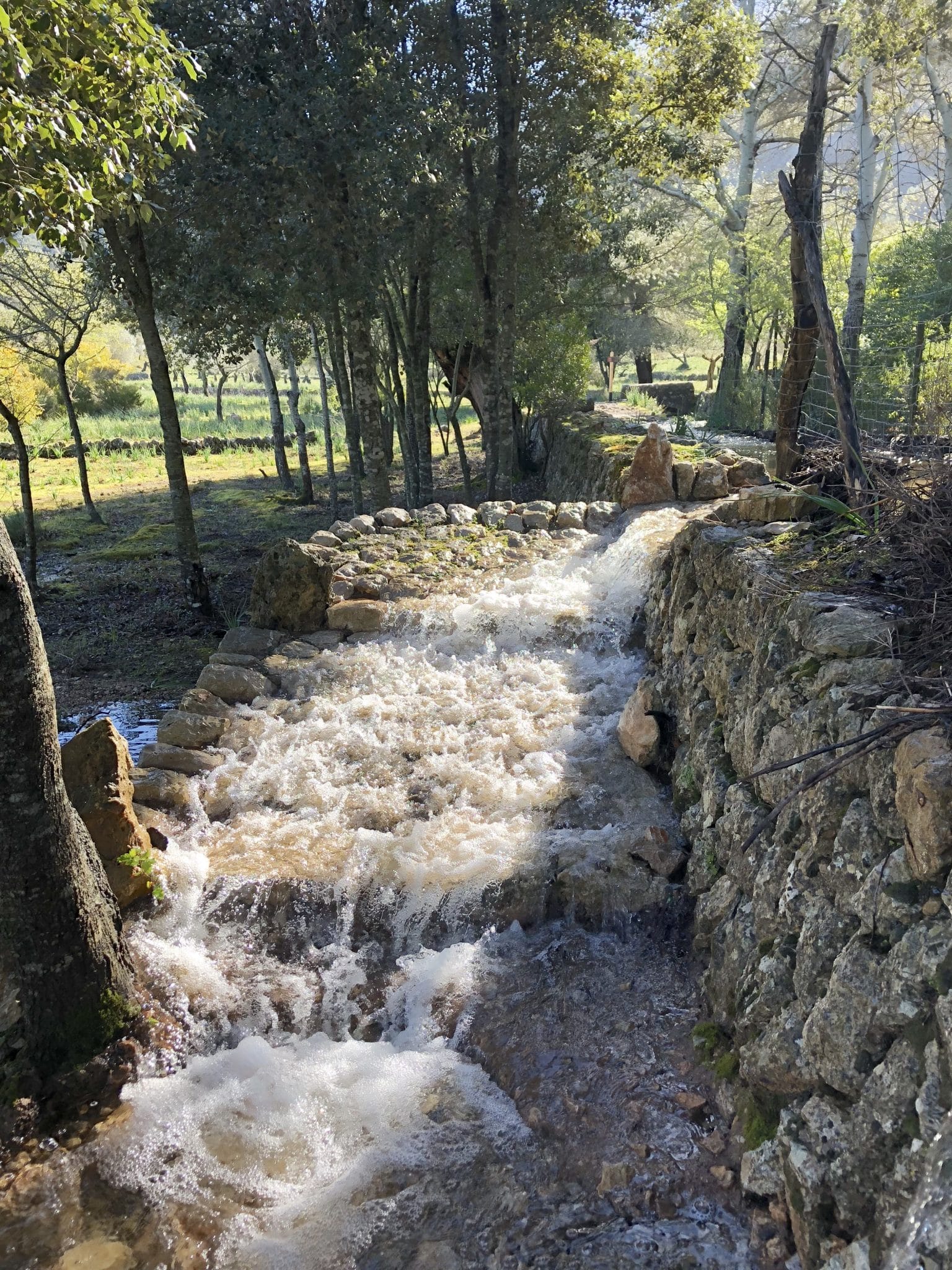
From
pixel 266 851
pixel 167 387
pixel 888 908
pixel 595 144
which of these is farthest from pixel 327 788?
pixel 595 144

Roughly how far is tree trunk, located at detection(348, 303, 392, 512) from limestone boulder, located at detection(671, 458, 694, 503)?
3643 millimetres

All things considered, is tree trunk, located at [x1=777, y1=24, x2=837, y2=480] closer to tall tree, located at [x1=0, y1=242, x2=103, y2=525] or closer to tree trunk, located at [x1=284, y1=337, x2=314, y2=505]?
tall tree, located at [x1=0, y1=242, x2=103, y2=525]

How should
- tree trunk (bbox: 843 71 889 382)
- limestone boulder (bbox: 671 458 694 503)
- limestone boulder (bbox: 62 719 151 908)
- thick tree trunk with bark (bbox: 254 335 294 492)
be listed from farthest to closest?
thick tree trunk with bark (bbox: 254 335 294 492)
tree trunk (bbox: 843 71 889 382)
limestone boulder (bbox: 671 458 694 503)
limestone boulder (bbox: 62 719 151 908)

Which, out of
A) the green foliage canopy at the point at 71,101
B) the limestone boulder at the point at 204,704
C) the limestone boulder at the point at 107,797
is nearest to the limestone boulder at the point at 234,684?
the limestone boulder at the point at 204,704

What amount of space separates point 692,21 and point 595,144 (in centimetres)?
165

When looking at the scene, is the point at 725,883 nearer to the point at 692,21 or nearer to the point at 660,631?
the point at 660,631

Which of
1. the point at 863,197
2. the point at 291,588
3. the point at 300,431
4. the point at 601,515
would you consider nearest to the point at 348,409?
the point at 300,431

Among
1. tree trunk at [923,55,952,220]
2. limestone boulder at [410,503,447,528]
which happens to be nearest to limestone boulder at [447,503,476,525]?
limestone boulder at [410,503,447,528]

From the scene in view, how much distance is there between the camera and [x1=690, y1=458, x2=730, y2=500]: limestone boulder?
10156 mm

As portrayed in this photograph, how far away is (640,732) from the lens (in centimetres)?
523

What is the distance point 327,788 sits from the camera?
522 cm

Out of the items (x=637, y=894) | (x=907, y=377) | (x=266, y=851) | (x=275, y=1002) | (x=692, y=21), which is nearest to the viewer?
(x=275, y=1002)

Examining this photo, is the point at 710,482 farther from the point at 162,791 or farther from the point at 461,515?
the point at 162,791

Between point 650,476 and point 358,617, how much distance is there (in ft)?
14.7
